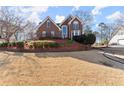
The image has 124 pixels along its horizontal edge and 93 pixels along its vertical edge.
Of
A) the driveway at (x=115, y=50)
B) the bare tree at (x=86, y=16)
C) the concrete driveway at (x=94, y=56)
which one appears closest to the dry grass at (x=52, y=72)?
the concrete driveway at (x=94, y=56)

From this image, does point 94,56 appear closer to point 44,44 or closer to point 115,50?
point 115,50

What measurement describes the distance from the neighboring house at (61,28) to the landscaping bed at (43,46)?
0.08 m

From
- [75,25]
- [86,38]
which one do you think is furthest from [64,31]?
[86,38]

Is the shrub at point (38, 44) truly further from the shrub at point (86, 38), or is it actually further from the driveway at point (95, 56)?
the shrub at point (86, 38)

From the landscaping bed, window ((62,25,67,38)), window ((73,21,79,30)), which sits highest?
window ((73,21,79,30))

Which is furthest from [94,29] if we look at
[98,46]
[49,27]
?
[49,27]

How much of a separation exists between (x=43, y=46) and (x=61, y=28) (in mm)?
313

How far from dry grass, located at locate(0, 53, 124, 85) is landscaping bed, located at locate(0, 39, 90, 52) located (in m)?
0.09

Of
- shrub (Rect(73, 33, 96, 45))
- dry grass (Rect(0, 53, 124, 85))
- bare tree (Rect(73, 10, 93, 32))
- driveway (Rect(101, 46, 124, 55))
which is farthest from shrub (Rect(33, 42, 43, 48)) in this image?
driveway (Rect(101, 46, 124, 55))

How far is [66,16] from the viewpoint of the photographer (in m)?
4.78

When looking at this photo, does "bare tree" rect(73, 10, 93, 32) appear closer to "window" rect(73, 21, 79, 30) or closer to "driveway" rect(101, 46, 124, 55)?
"window" rect(73, 21, 79, 30)

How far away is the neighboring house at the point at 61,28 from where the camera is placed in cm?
473

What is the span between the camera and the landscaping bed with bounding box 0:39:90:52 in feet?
15.5

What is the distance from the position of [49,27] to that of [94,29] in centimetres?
55
